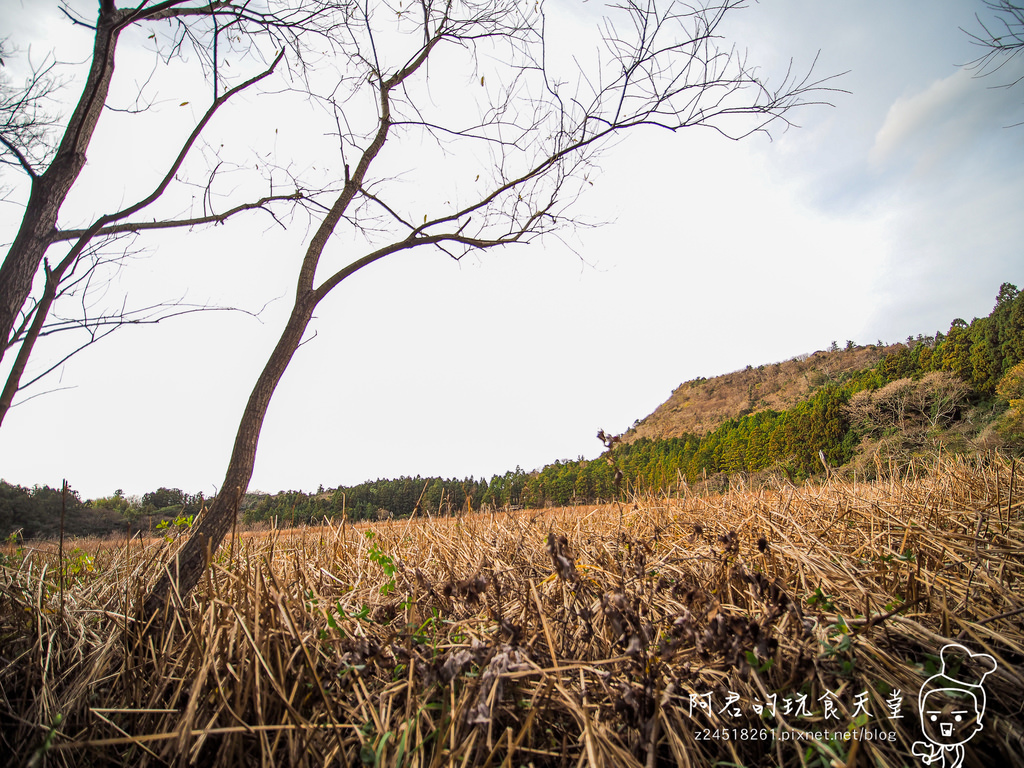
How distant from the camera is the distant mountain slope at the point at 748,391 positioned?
59.6m

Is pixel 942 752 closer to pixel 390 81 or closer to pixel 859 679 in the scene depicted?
pixel 859 679

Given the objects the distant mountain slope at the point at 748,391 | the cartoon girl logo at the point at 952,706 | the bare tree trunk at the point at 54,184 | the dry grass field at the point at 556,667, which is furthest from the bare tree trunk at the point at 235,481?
the distant mountain slope at the point at 748,391

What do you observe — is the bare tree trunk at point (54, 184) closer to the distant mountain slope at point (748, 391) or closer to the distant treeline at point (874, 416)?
the distant treeline at point (874, 416)

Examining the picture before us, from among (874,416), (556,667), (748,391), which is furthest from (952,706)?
(748,391)

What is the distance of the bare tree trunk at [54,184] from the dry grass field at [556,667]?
1.44 metres

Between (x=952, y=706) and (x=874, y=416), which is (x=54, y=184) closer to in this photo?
(x=952, y=706)

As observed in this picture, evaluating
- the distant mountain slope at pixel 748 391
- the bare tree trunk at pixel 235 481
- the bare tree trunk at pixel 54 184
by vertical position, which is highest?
the distant mountain slope at pixel 748 391

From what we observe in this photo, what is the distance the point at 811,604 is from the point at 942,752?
609mm

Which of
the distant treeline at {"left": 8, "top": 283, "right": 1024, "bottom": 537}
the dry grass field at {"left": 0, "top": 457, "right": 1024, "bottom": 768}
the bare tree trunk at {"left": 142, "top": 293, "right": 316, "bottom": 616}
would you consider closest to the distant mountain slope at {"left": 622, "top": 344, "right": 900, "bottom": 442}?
the distant treeline at {"left": 8, "top": 283, "right": 1024, "bottom": 537}

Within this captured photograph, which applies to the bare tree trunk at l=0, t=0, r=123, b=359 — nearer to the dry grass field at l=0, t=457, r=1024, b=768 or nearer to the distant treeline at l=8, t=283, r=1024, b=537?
the dry grass field at l=0, t=457, r=1024, b=768

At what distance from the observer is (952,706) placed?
1186mm

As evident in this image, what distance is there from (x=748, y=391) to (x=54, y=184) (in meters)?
78.5

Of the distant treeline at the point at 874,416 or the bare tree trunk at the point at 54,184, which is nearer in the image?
the bare tree trunk at the point at 54,184

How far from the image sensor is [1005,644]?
142 cm
